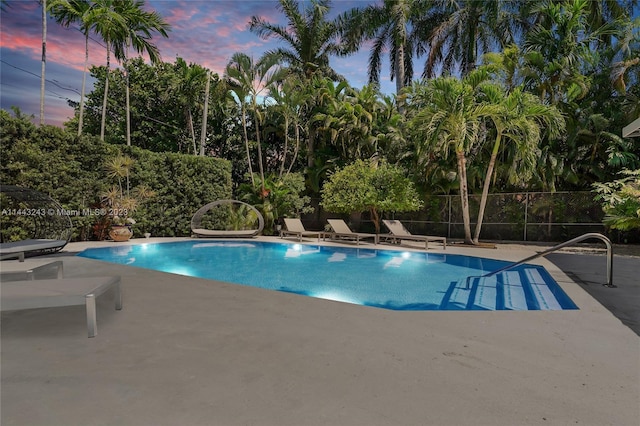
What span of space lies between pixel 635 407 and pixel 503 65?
617 inches

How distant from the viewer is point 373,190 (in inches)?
559

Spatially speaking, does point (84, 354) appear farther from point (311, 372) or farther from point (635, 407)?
point (635, 407)

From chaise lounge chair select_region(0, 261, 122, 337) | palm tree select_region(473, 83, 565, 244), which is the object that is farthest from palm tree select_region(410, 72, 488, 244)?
chaise lounge chair select_region(0, 261, 122, 337)

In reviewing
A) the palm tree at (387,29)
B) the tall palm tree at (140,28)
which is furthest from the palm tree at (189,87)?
A: the palm tree at (387,29)

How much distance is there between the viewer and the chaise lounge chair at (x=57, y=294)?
3.27 meters

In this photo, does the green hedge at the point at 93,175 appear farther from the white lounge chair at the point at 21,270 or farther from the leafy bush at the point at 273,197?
the white lounge chair at the point at 21,270

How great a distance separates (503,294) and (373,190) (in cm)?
858

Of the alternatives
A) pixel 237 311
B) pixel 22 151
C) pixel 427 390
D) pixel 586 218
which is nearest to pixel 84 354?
pixel 237 311

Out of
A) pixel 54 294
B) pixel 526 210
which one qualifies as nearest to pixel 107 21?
pixel 54 294

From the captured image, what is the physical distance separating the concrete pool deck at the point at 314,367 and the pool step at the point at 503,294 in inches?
33.3

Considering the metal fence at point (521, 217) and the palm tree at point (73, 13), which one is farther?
the metal fence at point (521, 217)

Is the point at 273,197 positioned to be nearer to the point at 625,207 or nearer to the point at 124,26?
the point at 124,26

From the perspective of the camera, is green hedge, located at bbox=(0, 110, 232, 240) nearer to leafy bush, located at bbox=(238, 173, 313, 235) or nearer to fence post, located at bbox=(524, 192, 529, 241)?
leafy bush, located at bbox=(238, 173, 313, 235)

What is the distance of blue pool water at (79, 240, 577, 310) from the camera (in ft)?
18.6
